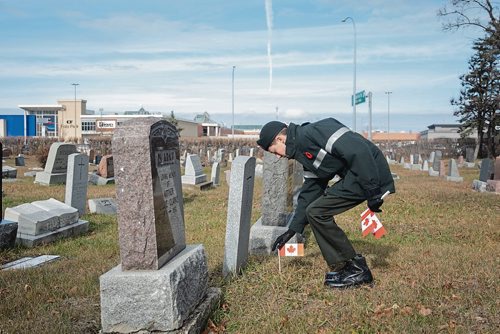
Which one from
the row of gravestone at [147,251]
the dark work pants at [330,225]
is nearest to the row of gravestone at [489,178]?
the dark work pants at [330,225]

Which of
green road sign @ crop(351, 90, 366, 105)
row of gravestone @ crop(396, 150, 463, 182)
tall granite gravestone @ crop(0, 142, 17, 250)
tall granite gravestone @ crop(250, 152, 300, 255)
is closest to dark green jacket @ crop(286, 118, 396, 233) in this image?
tall granite gravestone @ crop(250, 152, 300, 255)

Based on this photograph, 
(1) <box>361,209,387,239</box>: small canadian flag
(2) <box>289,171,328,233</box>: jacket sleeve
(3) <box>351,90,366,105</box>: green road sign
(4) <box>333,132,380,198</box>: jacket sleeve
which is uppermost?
(3) <box>351,90,366,105</box>: green road sign

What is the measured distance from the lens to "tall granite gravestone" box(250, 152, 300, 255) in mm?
7078

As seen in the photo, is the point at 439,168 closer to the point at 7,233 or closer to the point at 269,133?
the point at 7,233

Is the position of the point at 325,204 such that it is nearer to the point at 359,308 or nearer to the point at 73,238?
the point at 359,308

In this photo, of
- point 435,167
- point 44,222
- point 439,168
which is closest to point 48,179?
point 44,222

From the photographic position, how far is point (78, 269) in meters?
6.07

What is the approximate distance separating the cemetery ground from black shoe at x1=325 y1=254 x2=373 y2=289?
0.12 meters

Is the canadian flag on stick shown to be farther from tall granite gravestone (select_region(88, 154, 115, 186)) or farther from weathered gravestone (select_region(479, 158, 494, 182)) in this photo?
tall granite gravestone (select_region(88, 154, 115, 186))

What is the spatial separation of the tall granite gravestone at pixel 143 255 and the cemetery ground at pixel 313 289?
55 centimetres

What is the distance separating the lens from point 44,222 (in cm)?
803

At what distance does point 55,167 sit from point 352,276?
15.0m

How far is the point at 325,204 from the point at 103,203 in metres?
7.87

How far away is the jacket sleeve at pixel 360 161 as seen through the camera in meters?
4.59
